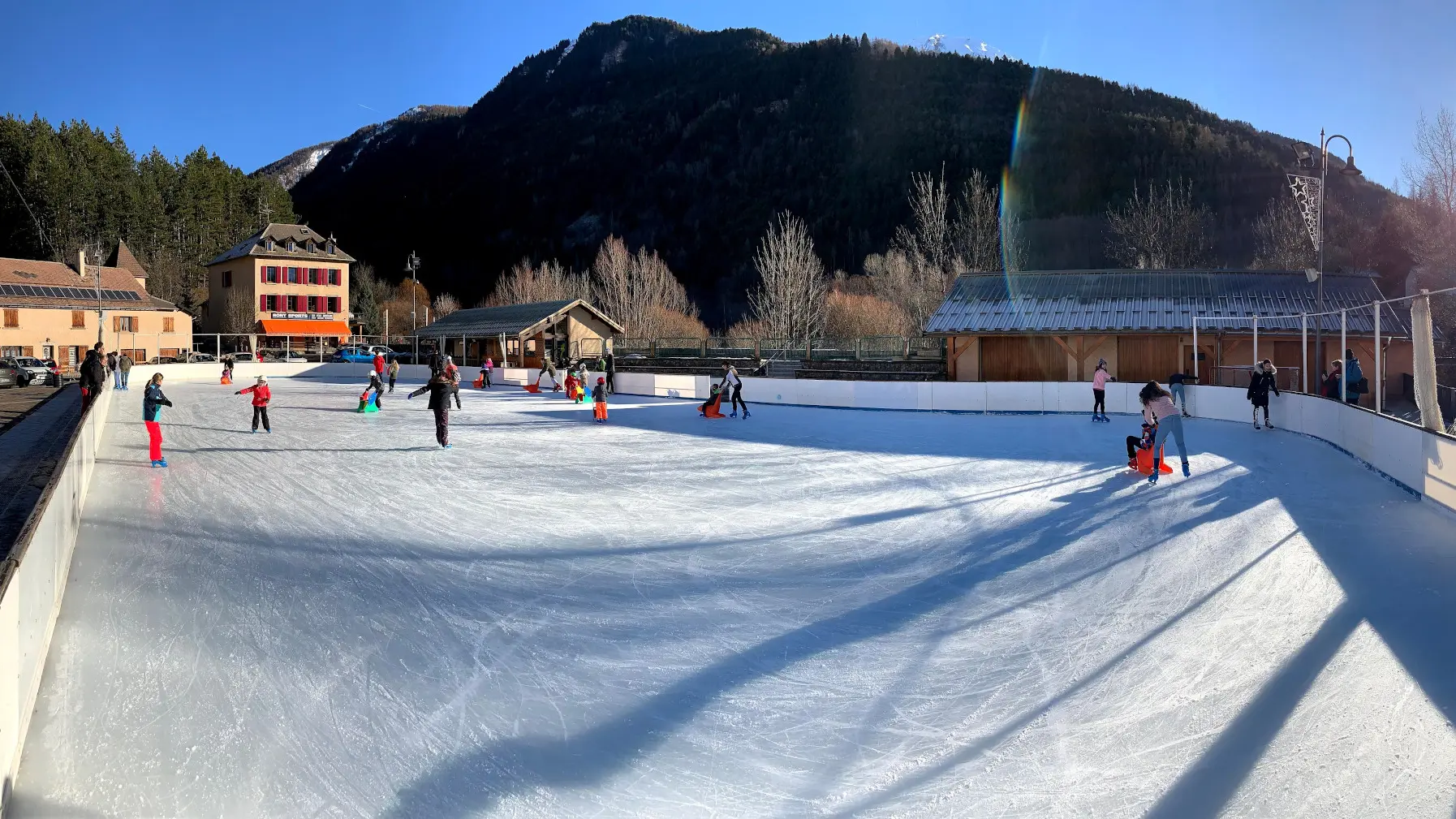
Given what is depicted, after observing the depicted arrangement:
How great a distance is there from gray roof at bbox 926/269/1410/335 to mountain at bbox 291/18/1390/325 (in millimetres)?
32940

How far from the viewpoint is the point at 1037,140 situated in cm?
9838

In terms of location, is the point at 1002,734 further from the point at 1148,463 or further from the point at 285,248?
the point at 285,248

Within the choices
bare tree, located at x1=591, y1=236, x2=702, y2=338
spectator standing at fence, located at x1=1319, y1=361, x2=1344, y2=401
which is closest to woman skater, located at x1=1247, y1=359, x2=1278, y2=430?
spectator standing at fence, located at x1=1319, y1=361, x2=1344, y2=401

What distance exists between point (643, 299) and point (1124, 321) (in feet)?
104

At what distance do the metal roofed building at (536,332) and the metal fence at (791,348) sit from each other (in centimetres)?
176

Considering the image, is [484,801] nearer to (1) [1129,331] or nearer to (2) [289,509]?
(2) [289,509]

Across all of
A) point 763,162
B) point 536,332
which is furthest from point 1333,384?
point 763,162

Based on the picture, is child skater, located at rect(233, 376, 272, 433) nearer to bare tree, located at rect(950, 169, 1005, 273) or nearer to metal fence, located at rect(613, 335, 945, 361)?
metal fence, located at rect(613, 335, 945, 361)

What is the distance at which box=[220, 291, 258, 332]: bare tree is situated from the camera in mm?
65562

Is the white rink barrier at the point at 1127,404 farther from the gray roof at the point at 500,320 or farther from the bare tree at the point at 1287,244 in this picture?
the bare tree at the point at 1287,244

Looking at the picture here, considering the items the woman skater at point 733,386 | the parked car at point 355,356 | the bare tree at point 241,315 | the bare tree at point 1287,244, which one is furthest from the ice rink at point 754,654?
the bare tree at point 241,315

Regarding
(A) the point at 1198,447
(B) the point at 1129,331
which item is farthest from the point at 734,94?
(A) the point at 1198,447

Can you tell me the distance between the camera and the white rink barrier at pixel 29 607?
3.83 meters

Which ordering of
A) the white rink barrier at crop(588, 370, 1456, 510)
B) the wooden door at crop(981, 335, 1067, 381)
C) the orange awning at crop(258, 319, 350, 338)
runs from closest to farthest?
1. the white rink barrier at crop(588, 370, 1456, 510)
2. the wooden door at crop(981, 335, 1067, 381)
3. the orange awning at crop(258, 319, 350, 338)
